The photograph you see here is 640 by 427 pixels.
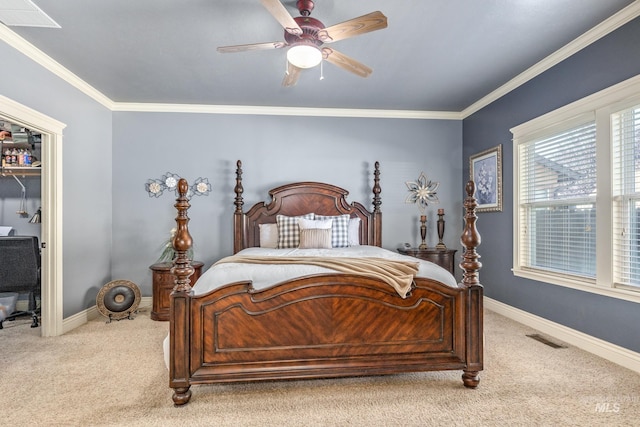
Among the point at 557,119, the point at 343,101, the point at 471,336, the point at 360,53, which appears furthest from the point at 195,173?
the point at 557,119

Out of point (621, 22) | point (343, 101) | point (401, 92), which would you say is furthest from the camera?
point (343, 101)

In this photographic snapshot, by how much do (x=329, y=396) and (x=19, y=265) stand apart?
143 inches

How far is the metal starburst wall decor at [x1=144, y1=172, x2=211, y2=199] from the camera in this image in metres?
4.48

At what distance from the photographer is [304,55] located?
93.7 inches

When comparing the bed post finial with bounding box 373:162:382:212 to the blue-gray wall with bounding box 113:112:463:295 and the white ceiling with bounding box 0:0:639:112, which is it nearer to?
the blue-gray wall with bounding box 113:112:463:295

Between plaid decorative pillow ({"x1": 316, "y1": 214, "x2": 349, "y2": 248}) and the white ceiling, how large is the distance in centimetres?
154

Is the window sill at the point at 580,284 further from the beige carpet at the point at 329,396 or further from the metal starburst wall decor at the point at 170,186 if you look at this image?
the metal starburst wall decor at the point at 170,186

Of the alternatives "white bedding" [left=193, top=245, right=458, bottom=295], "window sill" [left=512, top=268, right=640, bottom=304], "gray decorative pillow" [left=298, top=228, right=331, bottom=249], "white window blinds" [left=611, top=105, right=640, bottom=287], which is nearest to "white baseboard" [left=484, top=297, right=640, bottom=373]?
"window sill" [left=512, top=268, right=640, bottom=304]

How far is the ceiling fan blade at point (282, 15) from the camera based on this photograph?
6.46ft

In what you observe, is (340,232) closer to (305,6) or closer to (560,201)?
(560,201)

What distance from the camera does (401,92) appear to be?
4098mm

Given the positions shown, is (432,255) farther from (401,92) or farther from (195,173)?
(195,173)

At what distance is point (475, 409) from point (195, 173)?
13.2ft

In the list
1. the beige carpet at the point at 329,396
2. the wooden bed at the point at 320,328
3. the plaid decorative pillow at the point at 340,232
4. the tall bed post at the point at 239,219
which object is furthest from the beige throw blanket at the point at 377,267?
the tall bed post at the point at 239,219
